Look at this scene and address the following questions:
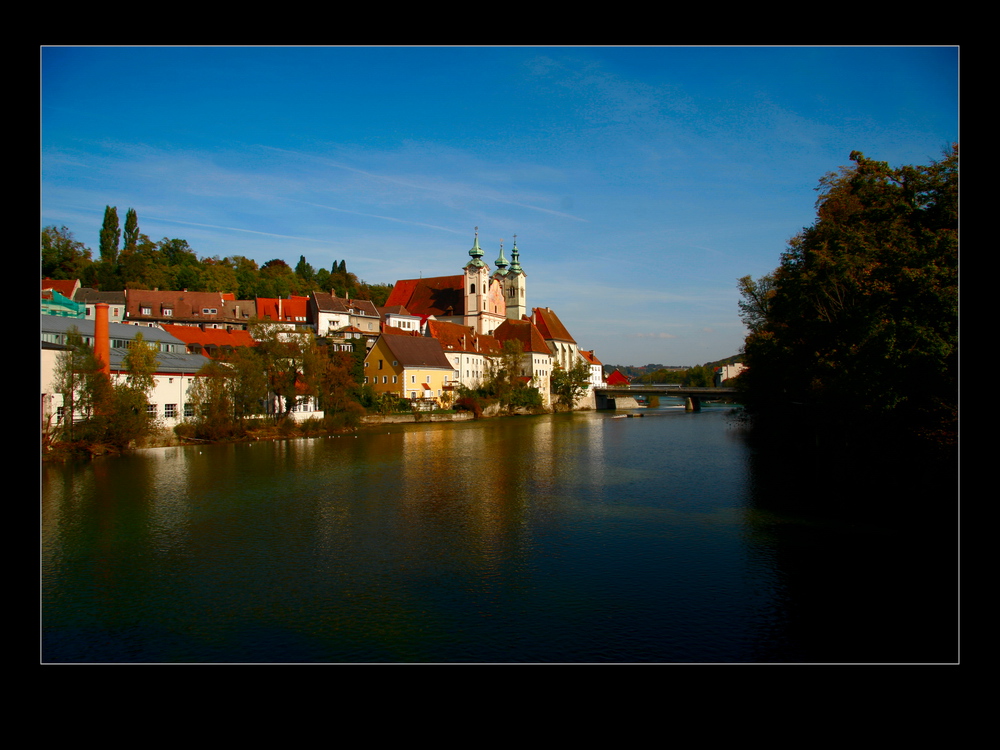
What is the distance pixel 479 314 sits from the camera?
88.8 meters

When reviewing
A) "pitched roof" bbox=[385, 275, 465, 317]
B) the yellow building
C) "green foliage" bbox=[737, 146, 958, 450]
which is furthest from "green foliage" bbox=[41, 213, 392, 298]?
"green foliage" bbox=[737, 146, 958, 450]

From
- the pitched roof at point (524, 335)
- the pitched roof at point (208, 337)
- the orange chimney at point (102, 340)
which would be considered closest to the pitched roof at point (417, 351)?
the pitched roof at point (208, 337)

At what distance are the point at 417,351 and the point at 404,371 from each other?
381cm

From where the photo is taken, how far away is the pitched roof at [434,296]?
91.7 m

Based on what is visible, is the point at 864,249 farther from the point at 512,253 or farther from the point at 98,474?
the point at 512,253

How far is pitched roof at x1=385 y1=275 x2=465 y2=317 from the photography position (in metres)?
91.7

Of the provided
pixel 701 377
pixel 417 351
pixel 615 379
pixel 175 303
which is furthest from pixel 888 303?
pixel 701 377

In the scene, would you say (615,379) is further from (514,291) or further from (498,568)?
(498,568)

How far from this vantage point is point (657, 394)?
7844cm

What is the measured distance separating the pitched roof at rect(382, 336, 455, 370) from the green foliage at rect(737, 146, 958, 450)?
37.8 metres

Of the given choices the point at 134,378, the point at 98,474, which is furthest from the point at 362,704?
the point at 134,378

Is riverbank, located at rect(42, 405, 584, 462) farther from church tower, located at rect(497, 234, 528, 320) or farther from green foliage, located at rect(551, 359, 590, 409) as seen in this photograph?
church tower, located at rect(497, 234, 528, 320)

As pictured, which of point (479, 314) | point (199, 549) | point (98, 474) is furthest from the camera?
point (479, 314)
